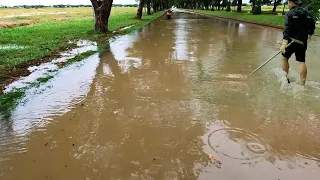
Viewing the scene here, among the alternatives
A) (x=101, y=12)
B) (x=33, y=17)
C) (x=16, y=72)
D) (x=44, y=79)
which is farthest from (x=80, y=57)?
(x=33, y=17)

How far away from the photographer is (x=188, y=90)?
5.74 m

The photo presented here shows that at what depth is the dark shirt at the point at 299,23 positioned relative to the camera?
223 inches

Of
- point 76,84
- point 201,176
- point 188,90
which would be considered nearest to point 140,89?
point 188,90

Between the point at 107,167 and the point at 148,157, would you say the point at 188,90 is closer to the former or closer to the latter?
the point at 148,157

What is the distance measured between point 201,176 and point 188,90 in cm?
289

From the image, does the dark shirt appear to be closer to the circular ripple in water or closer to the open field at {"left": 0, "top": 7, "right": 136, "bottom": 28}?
the circular ripple in water

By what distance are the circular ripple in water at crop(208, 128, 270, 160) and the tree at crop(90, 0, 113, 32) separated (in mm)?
13994

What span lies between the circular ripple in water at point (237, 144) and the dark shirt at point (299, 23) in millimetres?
2901

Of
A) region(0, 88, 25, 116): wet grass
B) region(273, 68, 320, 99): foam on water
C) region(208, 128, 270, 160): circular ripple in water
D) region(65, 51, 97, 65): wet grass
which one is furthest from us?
region(65, 51, 97, 65): wet grass

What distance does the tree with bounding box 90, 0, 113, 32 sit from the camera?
53.8 feet

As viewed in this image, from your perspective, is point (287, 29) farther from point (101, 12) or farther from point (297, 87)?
point (101, 12)

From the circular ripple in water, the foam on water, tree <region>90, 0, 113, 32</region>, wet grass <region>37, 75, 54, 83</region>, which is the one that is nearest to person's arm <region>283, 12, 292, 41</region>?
the foam on water

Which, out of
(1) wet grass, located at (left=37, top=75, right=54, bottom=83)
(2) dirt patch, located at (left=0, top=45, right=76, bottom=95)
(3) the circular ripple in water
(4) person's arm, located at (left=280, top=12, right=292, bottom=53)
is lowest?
(3) the circular ripple in water

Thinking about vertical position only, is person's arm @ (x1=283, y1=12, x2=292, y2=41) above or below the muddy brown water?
above
